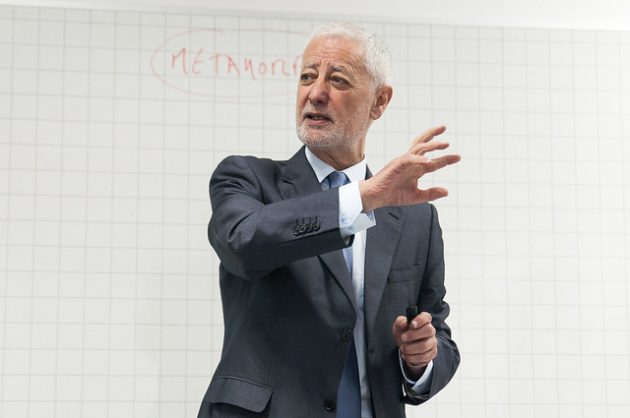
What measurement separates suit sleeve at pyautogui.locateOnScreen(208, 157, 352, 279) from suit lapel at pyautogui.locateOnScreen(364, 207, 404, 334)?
0.75ft

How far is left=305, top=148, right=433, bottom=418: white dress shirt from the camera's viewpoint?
150 centimetres

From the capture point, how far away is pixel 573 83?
8.57 feet

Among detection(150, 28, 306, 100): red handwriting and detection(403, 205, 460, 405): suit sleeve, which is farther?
detection(150, 28, 306, 100): red handwriting

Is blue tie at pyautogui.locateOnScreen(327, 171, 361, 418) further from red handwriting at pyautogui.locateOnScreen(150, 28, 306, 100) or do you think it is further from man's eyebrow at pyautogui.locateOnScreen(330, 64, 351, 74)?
red handwriting at pyautogui.locateOnScreen(150, 28, 306, 100)

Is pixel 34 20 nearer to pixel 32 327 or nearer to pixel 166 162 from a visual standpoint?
pixel 166 162

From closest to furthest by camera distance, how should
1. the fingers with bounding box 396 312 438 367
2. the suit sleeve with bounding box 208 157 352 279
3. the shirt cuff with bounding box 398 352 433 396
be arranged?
the suit sleeve with bounding box 208 157 352 279
the fingers with bounding box 396 312 438 367
the shirt cuff with bounding box 398 352 433 396

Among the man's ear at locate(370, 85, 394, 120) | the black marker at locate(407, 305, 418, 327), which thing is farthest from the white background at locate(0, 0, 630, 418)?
the black marker at locate(407, 305, 418, 327)

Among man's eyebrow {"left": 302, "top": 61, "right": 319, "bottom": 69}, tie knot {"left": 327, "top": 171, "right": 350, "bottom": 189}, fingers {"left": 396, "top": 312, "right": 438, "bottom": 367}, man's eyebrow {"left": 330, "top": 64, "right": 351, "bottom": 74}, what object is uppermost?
man's eyebrow {"left": 302, "top": 61, "right": 319, "bottom": 69}

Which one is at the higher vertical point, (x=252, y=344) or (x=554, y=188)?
(x=554, y=188)

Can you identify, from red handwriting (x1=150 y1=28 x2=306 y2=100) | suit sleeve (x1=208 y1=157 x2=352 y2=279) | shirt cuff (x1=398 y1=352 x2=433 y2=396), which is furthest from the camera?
red handwriting (x1=150 y1=28 x2=306 y2=100)

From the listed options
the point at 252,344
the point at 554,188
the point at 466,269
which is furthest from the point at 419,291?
the point at 554,188

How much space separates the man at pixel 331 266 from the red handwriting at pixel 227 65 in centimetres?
61

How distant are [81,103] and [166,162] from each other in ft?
0.96

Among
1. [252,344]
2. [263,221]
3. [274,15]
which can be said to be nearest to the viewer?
[263,221]
